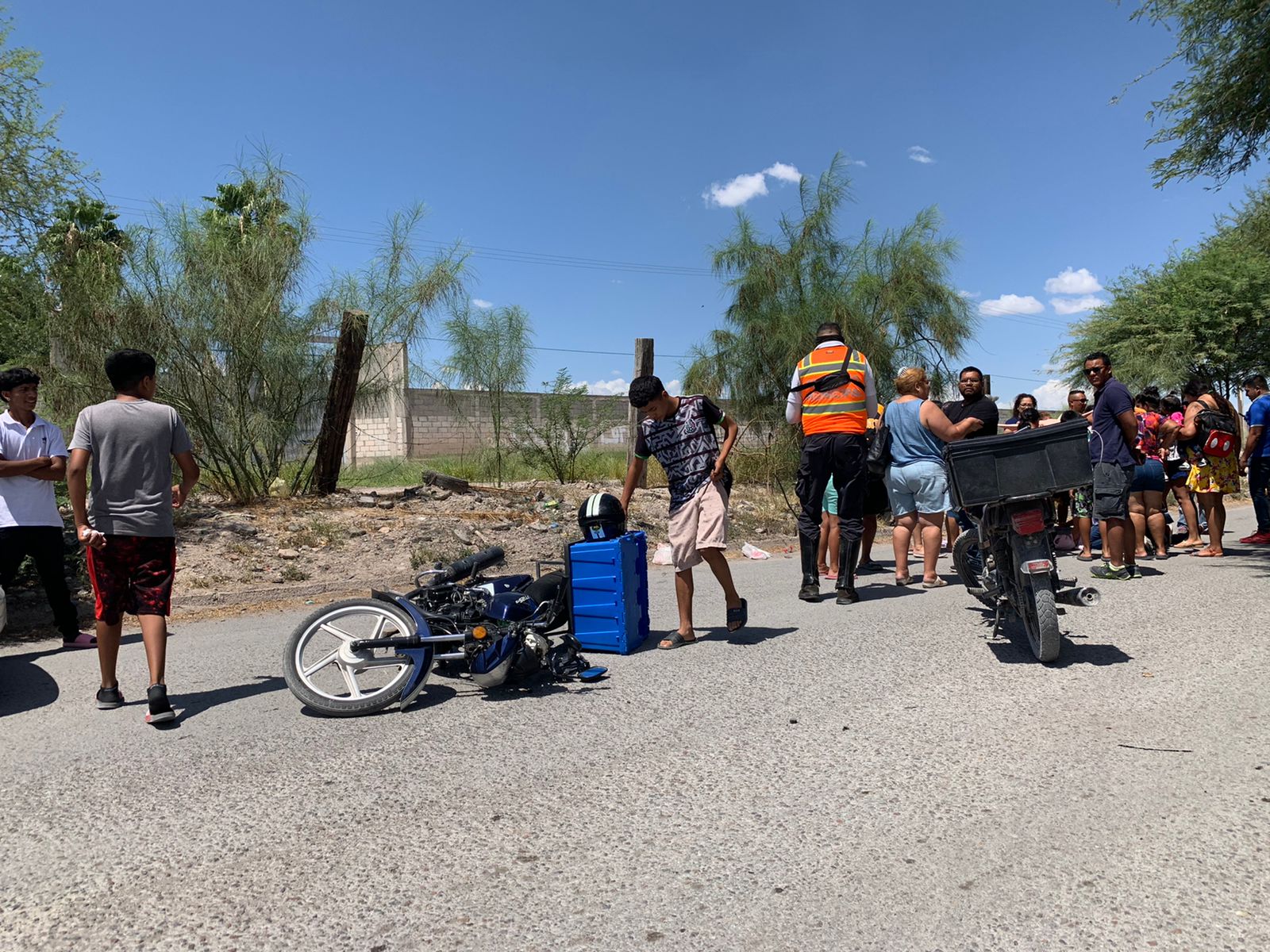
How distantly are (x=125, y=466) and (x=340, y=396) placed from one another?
315 inches

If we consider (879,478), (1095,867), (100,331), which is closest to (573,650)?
(1095,867)

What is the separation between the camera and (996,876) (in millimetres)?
2797

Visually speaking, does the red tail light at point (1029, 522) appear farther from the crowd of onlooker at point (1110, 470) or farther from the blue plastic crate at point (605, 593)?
the blue plastic crate at point (605, 593)

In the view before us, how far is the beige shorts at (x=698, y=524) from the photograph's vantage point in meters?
5.97

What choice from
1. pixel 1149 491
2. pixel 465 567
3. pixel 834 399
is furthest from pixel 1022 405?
pixel 465 567

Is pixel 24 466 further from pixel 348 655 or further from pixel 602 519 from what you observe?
pixel 602 519

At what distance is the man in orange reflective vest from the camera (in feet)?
23.1

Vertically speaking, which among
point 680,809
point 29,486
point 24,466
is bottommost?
point 680,809

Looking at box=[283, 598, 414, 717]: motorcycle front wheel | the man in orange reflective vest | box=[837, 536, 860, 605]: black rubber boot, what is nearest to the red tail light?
the man in orange reflective vest

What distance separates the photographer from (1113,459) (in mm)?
7930

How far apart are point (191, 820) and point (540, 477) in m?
13.9

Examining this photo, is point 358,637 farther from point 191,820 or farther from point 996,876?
point 996,876

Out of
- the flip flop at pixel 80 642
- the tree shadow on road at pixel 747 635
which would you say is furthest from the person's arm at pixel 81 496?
→ the tree shadow on road at pixel 747 635

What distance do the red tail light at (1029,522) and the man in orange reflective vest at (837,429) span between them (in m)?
1.95
